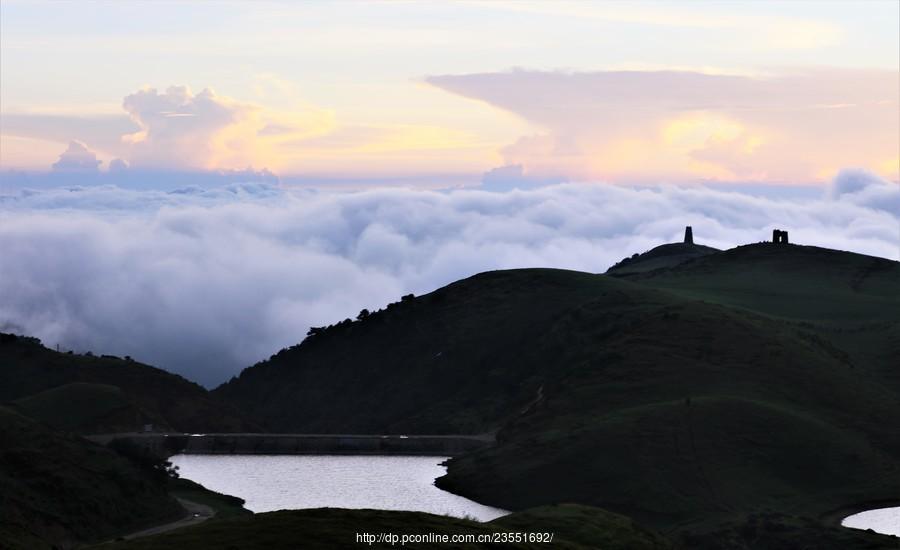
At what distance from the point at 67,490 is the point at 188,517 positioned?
12.7m

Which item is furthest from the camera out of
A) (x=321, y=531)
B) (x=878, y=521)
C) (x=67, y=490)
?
(x=878, y=521)

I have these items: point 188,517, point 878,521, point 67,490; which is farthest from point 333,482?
point 878,521

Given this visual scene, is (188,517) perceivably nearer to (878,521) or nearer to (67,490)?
(67,490)

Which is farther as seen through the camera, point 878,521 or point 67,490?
point 878,521

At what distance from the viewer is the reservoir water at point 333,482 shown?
152 metres

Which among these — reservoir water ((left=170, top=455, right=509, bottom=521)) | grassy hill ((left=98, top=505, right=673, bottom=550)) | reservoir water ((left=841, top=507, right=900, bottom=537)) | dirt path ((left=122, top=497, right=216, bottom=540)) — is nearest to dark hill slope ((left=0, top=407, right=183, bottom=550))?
dirt path ((left=122, top=497, right=216, bottom=540))

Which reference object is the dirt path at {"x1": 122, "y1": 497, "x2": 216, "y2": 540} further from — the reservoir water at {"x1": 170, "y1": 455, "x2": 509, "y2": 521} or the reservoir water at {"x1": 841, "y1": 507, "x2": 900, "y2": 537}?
the reservoir water at {"x1": 841, "y1": 507, "x2": 900, "y2": 537}

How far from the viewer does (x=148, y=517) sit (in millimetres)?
133500

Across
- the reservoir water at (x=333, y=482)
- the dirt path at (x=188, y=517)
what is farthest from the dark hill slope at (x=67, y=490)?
the reservoir water at (x=333, y=482)

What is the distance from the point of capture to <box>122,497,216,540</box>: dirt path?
420ft

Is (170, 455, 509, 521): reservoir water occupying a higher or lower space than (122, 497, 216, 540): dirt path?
higher

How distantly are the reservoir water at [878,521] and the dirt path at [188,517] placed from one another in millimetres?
63197

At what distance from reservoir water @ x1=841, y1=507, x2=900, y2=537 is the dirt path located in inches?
2488

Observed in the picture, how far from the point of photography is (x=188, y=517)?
5384 inches
